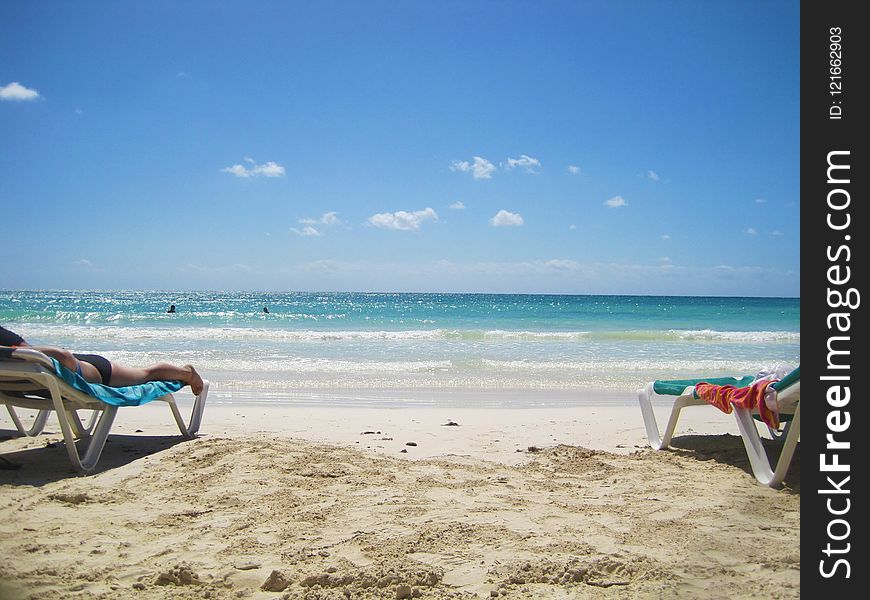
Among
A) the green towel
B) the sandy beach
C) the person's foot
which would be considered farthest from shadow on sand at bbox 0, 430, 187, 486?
the green towel

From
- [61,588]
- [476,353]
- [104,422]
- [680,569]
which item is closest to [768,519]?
[680,569]

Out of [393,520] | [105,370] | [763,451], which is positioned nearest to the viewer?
[393,520]

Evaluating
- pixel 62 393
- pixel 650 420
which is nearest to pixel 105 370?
pixel 62 393

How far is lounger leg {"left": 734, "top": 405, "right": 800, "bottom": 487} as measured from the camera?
11.5 ft

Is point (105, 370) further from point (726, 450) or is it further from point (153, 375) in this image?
point (726, 450)

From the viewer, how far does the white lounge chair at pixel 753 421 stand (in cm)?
355

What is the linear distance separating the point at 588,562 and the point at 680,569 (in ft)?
1.18

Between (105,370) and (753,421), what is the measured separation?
477 centimetres

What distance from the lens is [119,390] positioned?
4.42m

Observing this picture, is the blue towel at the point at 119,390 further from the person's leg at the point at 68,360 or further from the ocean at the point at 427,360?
the ocean at the point at 427,360
